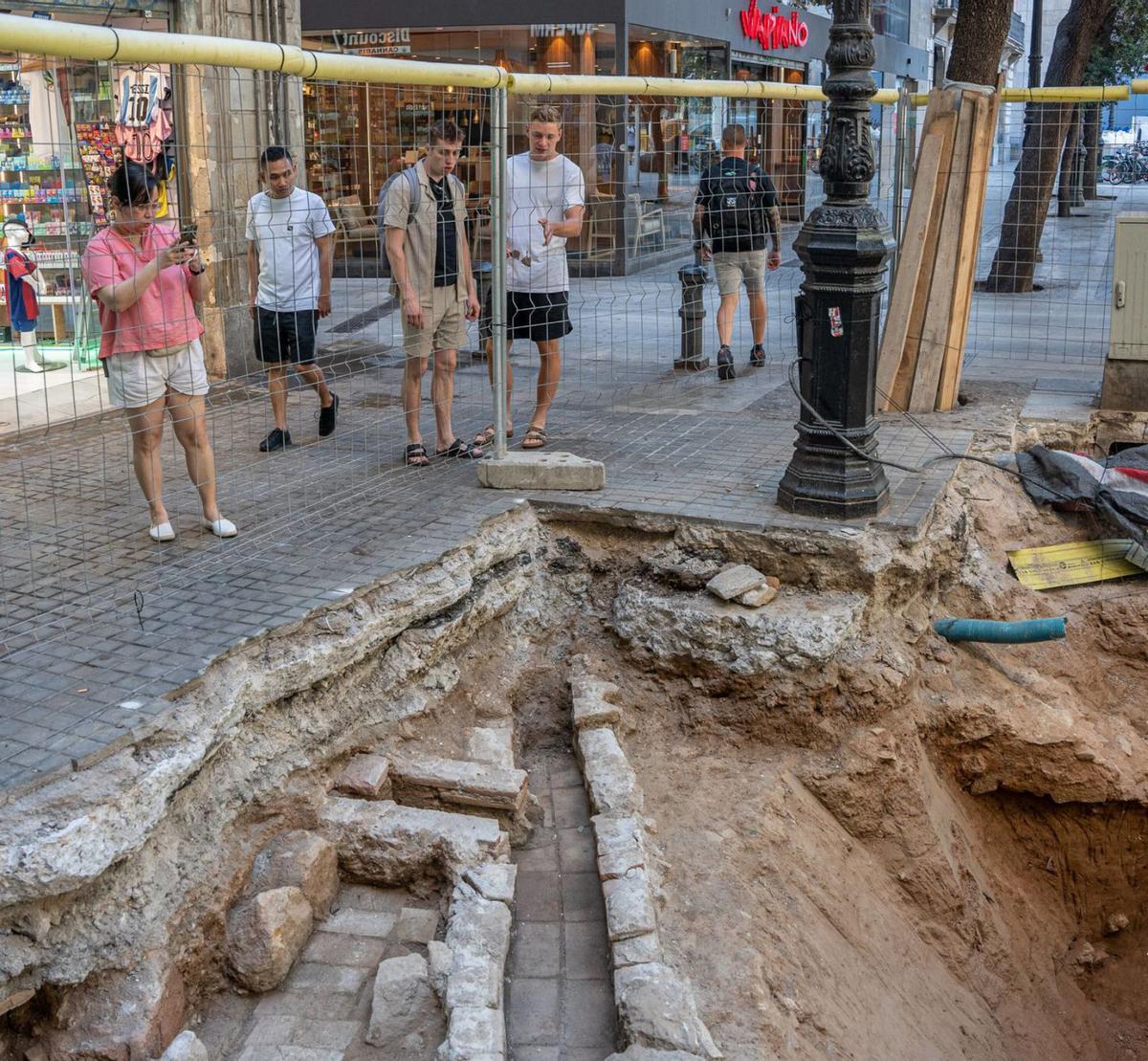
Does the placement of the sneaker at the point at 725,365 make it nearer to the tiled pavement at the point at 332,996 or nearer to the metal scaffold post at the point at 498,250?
the metal scaffold post at the point at 498,250

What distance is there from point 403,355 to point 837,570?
264 cm

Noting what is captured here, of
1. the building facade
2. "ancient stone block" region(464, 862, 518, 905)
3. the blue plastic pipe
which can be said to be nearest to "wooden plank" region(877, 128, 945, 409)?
the building facade

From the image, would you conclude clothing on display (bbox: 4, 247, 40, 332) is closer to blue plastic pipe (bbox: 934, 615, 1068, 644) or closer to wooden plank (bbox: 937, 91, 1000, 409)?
blue plastic pipe (bbox: 934, 615, 1068, 644)

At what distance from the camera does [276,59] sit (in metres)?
5.00

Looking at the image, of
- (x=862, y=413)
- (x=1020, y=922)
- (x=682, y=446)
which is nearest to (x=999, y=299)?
(x=682, y=446)

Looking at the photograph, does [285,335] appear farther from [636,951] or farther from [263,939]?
[636,951]

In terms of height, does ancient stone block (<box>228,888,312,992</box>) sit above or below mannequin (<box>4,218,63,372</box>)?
below

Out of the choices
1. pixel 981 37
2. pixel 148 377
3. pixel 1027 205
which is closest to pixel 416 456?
pixel 148 377

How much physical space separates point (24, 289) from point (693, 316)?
5135 mm

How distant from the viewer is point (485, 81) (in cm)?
595

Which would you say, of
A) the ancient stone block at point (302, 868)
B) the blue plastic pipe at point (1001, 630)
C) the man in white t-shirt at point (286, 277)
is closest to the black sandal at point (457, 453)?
the man in white t-shirt at point (286, 277)

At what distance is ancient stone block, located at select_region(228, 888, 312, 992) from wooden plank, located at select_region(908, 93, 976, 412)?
5851 millimetres

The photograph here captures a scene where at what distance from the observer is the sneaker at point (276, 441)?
23.7ft

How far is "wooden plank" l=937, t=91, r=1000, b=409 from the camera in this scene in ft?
27.2
